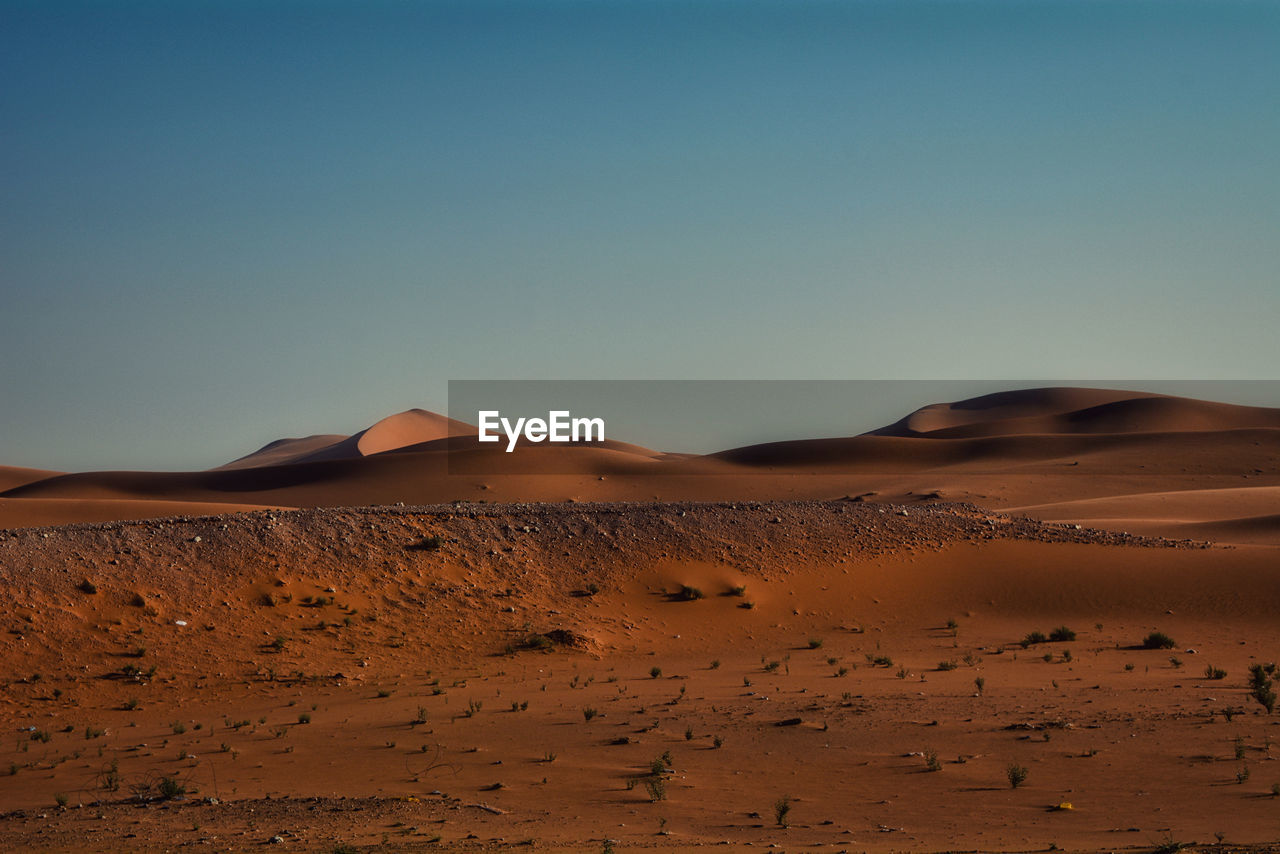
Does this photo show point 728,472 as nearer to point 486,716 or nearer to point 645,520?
point 645,520

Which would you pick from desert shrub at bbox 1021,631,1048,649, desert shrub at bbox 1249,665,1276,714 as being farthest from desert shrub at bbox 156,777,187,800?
desert shrub at bbox 1021,631,1048,649

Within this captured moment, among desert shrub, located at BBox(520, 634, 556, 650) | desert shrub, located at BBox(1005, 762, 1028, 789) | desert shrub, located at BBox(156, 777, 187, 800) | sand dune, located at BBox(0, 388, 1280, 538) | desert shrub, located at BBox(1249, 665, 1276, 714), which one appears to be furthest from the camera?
sand dune, located at BBox(0, 388, 1280, 538)

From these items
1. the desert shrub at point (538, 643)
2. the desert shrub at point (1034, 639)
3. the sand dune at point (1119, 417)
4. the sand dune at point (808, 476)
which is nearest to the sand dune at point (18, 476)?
the sand dune at point (808, 476)

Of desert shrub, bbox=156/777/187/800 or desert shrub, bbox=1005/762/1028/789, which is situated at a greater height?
desert shrub, bbox=1005/762/1028/789

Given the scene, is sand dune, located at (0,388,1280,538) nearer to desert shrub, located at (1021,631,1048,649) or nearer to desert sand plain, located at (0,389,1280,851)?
desert sand plain, located at (0,389,1280,851)

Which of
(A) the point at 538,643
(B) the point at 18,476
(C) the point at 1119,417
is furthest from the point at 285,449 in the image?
(A) the point at 538,643
